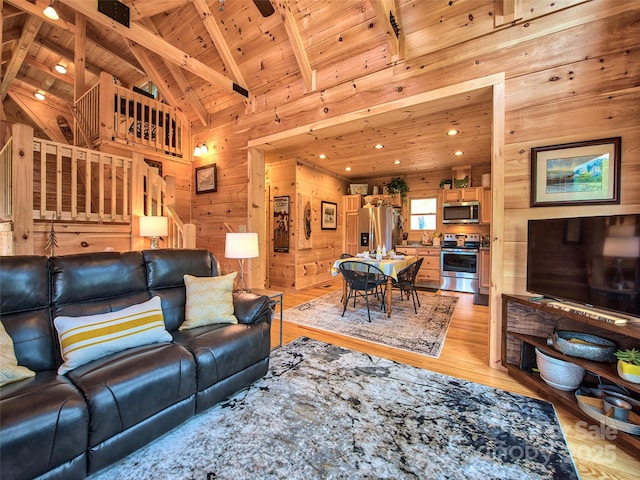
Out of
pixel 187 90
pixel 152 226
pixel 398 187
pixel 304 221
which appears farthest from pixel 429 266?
pixel 187 90

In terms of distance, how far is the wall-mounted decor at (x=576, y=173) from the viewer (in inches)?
78.5

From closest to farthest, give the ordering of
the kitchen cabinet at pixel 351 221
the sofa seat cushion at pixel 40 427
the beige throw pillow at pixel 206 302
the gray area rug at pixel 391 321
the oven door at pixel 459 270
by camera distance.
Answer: the sofa seat cushion at pixel 40 427
the beige throw pillow at pixel 206 302
the gray area rug at pixel 391 321
the oven door at pixel 459 270
the kitchen cabinet at pixel 351 221

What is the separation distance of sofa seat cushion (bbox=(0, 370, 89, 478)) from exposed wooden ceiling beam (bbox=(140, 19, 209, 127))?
4.72 metres

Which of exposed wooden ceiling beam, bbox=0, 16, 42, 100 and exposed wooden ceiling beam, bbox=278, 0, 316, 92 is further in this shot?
exposed wooden ceiling beam, bbox=0, 16, 42, 100

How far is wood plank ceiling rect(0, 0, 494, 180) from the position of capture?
2941 mm

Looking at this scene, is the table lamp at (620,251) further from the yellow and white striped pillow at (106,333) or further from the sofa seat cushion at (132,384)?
the yellow and white striped pillow at (106,333)

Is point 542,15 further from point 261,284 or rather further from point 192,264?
point 261,284

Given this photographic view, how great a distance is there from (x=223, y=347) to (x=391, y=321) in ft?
8.18

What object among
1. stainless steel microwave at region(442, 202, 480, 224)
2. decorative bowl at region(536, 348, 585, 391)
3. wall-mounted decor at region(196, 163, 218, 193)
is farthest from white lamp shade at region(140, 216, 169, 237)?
stainless steel microwave at region(442, 202, 480, 224)

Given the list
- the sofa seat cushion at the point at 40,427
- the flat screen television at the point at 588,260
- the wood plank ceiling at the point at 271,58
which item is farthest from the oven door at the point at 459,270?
the sofa seat cushion at the point at 40,427

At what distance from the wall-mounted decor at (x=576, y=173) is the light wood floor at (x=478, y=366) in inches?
59.7

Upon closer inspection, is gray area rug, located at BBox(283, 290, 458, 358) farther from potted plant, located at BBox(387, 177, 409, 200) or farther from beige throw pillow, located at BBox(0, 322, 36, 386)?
potted plant, located at BBox(387, 177, 409, 200)

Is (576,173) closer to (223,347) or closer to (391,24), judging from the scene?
(391,24)

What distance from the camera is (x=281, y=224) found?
18.8ft
